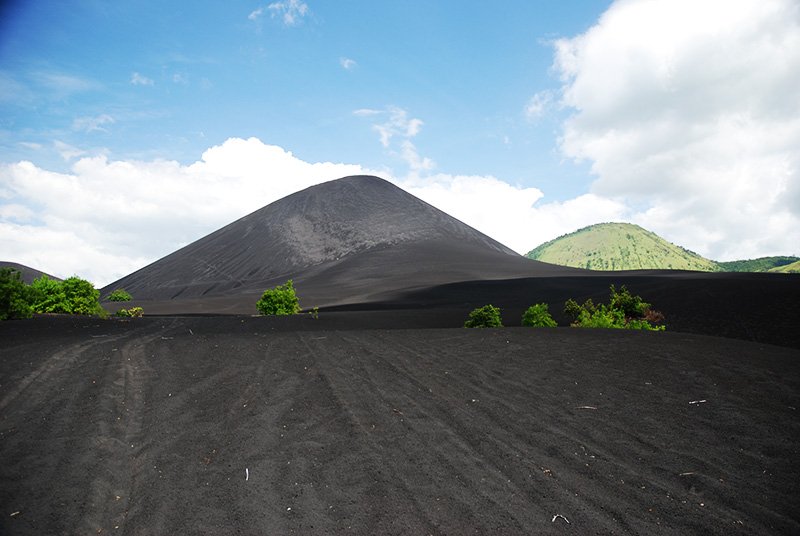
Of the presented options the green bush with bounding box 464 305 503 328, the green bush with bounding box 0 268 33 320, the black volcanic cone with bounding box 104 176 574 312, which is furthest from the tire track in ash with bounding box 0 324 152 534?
the black volcanic cone with bounding box 104 176 574 312

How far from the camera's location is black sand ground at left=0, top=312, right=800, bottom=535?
5.59 meters

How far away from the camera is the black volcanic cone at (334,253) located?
2982 inches

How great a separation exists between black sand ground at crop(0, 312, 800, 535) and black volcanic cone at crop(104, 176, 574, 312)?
1842 inches

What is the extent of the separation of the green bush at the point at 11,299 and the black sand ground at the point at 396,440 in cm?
473

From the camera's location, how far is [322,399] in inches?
362

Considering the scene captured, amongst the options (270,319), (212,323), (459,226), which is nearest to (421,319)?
(270,319)

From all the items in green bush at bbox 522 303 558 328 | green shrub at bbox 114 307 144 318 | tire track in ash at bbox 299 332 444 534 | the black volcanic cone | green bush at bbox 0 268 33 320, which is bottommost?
tire track in ash at bbox 299 332 444 534

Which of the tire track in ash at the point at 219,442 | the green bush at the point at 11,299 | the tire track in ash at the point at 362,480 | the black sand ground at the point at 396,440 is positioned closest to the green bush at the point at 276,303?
the green bush at the point at 11,299

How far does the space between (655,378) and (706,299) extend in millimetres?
17707

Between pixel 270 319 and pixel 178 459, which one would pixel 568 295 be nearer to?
pixel 270 319

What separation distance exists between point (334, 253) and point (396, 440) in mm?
91962

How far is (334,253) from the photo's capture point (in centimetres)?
9831

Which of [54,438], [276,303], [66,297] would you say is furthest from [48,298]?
[54,438]

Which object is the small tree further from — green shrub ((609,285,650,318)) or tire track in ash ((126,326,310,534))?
green shrub ((609,285,650,318))
